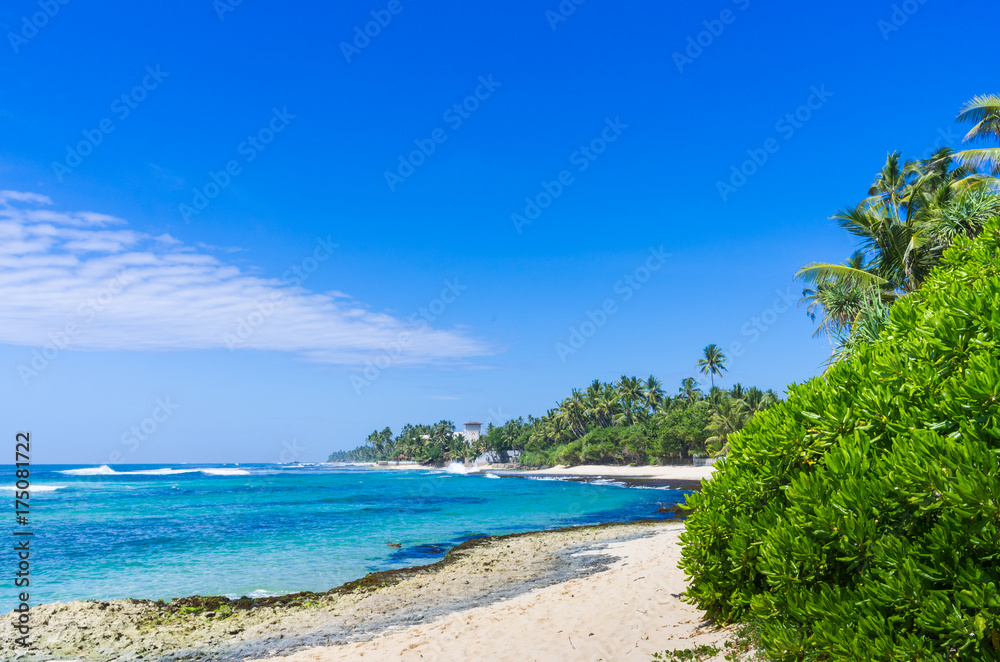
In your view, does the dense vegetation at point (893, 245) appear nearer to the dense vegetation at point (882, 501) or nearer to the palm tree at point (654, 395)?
the dense vegetation at point (882, 501)

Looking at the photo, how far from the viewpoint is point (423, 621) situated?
10484 millimetres

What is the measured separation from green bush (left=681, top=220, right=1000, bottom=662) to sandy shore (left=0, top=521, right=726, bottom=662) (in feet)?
6.24

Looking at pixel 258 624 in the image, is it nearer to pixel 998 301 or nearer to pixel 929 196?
pixel 998 301

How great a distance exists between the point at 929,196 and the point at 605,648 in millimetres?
21819

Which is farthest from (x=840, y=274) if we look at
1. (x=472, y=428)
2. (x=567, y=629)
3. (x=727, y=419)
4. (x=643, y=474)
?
(x=472, y=428)

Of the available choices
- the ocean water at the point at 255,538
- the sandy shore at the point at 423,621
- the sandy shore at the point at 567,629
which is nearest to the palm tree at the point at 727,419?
the ocean water at the point at 255,538

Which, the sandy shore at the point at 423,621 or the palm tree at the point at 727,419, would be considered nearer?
the sandy shore at the point at 423,621

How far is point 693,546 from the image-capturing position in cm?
587

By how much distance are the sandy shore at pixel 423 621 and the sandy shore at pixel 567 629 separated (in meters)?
0.02

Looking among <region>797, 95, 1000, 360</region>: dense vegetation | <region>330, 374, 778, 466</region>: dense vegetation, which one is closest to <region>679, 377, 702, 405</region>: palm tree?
<region>330, 374, 778, 466</region>: dense vegetation

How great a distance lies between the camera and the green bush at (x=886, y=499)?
10.2ft

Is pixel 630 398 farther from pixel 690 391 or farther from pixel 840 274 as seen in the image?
pixel 840 274

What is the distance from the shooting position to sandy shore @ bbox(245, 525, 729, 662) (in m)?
6.84

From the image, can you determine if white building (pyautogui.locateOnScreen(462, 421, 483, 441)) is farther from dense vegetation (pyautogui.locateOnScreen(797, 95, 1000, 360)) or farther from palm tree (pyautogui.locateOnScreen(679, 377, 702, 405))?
dense vegetation (pyautogui.locateOnScreen(797, 95, 1000, 360))
